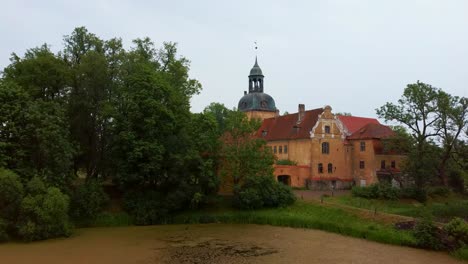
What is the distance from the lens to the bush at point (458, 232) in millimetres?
19391

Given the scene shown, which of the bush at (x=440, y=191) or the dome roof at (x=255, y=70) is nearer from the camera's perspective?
the bush at (x=440, y=191)

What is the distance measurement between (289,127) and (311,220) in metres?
20.8

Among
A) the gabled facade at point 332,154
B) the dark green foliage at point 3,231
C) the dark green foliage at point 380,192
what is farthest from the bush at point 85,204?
the dark green foliage at point 380,192

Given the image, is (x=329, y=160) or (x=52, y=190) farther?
(x=329, y=160)

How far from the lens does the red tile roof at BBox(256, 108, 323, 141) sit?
43.2 m

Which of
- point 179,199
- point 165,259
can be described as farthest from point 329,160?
point 165,259

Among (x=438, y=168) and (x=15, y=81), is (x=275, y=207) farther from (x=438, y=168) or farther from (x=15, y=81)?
(x=15, y=81)

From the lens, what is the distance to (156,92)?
96.6ft

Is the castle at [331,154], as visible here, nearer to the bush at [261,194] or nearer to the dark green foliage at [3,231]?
the bush at [261,194]

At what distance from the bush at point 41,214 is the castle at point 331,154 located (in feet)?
72.6

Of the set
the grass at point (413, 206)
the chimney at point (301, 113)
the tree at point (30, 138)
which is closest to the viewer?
the tree at point (30, 138)

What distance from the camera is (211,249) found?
20.4 meters

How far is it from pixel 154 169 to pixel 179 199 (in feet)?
9.15

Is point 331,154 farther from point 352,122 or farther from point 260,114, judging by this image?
point 260,114
